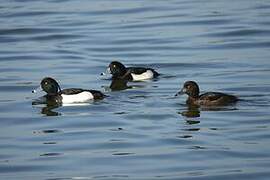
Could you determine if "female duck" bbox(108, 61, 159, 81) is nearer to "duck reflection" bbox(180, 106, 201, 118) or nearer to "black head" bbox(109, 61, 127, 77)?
"black head" bbox(109, 61, 127, 77)

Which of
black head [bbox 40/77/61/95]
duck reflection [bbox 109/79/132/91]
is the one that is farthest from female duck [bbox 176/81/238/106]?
duck reflection [bbox 109/79/132/91]

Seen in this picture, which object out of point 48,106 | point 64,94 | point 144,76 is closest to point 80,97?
point 64,94

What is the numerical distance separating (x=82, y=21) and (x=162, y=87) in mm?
11031

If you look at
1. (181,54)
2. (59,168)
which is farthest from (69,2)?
(59,168)

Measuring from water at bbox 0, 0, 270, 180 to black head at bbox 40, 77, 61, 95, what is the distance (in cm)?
47

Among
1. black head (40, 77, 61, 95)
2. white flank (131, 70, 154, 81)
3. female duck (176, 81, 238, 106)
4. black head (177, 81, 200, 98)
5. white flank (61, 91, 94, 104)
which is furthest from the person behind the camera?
white flank (131, 70, 154, 81)

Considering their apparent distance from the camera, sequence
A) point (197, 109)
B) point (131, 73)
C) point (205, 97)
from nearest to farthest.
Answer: point (197, 109) < point (205, 97) < point (131, 73)

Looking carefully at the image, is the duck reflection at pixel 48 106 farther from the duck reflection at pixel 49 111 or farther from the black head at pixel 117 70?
the black head at pixel 117 70

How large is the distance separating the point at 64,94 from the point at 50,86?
0.56 metres

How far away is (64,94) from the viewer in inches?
786

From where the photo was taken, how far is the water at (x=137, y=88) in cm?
1467

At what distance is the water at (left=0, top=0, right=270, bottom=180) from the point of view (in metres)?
14.7

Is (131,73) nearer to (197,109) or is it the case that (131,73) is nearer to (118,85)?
(118,85)

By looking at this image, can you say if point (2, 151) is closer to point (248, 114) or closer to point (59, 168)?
point (59, 168)
